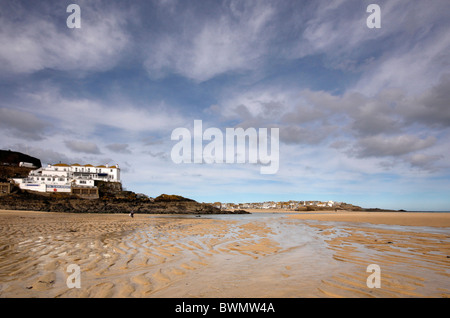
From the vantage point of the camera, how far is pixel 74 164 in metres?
80.1

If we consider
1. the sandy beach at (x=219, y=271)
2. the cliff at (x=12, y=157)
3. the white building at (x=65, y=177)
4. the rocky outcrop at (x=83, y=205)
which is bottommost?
the rocky outcrop at (x=83, y=205)

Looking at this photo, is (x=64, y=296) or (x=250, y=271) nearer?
(x=64, y=296)

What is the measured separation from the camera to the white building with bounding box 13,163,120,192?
58.4m

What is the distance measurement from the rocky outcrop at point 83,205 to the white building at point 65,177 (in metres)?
6.55

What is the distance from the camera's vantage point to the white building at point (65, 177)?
58.4 m

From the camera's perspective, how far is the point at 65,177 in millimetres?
67125
